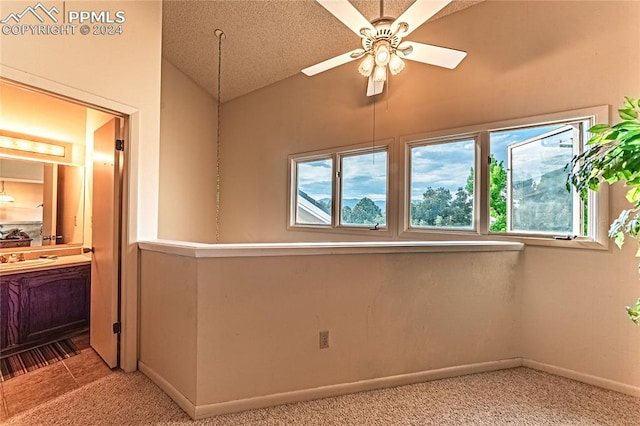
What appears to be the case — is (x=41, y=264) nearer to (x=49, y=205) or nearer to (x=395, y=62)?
(x=49, y=205)

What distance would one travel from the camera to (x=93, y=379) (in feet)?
7.39

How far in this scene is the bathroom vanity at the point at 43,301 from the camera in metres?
2.67

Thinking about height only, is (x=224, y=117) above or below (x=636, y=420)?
above

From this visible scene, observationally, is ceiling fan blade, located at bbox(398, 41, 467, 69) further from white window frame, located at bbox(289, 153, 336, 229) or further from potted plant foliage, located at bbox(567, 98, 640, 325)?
white window frame, located at bbox(289, 153, 336, 229)

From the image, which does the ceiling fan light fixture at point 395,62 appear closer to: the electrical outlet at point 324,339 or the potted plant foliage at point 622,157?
the potted plant foliage at point 622,157

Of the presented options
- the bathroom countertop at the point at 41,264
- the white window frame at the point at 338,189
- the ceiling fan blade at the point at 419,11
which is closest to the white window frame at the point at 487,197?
the white window frame at the point at 338,189

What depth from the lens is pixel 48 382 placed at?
224 centimetres

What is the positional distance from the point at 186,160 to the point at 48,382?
9.52 feet

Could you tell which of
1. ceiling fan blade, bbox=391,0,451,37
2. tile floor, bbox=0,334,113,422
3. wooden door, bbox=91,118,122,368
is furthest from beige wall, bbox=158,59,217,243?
ceiling fan blade, bbox=391,0,451,37

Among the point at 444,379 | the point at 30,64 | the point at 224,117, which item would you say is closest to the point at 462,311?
the point at 444,379

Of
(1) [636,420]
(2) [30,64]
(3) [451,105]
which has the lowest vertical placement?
(1) [636,420]

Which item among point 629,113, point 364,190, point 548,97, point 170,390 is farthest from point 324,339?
point 548,97

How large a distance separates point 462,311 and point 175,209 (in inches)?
146

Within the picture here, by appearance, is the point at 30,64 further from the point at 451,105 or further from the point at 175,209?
the point at 451,105
